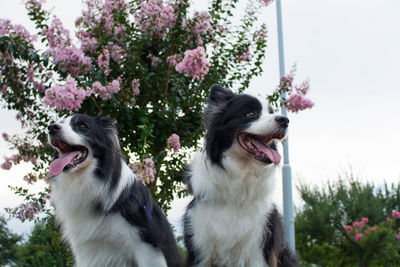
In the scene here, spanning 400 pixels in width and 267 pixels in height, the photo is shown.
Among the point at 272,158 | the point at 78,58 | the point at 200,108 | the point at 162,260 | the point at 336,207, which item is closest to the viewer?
the point at 272,158

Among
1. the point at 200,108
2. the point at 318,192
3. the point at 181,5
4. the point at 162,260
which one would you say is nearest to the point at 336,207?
the point at 318,192

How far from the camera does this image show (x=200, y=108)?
736 cm

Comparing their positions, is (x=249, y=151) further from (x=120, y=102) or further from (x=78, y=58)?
(x=78, y=58)

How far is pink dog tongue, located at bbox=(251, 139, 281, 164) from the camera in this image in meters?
3.63

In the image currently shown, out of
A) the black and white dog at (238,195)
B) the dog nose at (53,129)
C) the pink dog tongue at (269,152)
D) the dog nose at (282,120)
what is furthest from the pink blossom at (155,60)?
the dog nose at (282,120)

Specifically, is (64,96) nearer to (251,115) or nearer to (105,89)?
(105,89)

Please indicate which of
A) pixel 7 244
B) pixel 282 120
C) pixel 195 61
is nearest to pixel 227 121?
pixel 282 120

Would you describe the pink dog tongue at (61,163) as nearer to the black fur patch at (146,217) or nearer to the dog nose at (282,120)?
the black fur patch at (146,217)

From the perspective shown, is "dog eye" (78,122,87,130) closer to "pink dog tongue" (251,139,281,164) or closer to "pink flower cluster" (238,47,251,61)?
"pink dog tongue" (251,139,281,164)

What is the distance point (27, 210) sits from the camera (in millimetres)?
7223

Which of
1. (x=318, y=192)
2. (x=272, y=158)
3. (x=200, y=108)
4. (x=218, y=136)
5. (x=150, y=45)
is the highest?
(x=318, y=192)

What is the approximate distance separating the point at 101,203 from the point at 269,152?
1603mm

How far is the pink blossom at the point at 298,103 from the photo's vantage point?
748 cm

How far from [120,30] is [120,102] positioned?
1.42 meters
